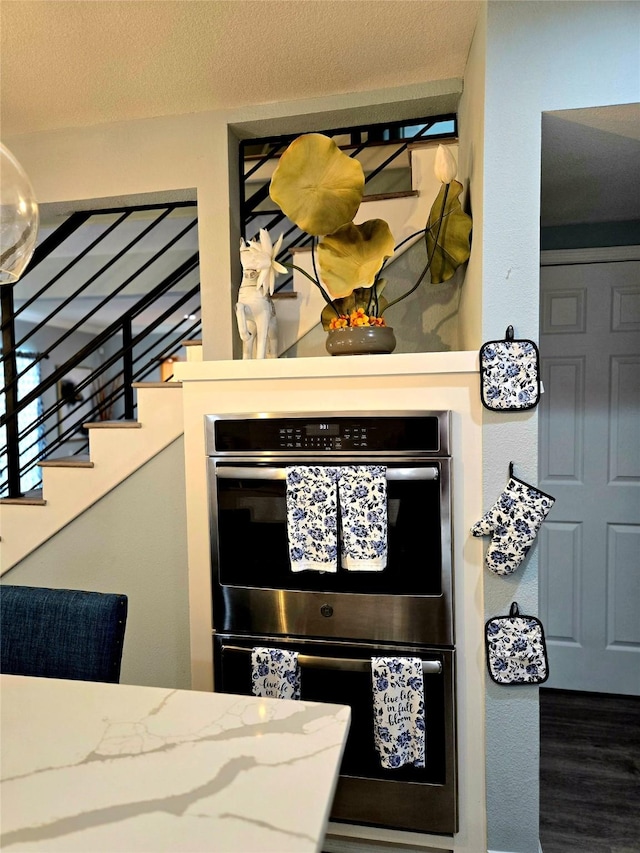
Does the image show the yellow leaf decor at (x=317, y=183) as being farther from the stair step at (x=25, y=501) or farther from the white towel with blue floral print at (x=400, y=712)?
A: the stair step at (x=25, y=501)

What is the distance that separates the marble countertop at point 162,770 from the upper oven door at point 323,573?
Answer: 72 cm

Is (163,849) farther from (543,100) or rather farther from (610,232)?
(610,232)

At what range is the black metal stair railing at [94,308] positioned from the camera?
102 inches

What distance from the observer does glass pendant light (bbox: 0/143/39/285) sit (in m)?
0.99

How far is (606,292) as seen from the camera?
2631mm

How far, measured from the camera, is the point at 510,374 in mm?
1597

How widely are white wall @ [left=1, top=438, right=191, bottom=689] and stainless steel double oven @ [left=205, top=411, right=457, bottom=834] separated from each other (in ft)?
1.58

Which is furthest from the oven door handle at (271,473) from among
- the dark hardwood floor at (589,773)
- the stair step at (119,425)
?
the dark hardwood floor at (589,773)

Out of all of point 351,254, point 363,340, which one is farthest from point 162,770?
point 351,254

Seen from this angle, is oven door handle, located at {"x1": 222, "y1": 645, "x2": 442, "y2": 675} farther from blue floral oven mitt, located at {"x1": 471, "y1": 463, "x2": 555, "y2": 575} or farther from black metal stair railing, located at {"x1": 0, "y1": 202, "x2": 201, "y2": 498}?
black metal stair railing, located at {"x1": 0, "y1": 202, "x2": 201, "y2": 498}

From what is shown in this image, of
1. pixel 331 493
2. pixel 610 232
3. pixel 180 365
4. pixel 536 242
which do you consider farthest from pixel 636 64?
pixel 180 365

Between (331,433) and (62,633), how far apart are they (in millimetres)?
896

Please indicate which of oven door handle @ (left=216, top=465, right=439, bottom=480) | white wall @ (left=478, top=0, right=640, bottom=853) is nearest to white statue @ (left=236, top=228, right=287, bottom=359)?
oven door handle @ (left=216, top=465, right=439, bottom=480)

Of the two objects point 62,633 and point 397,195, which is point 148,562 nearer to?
point 62,633
